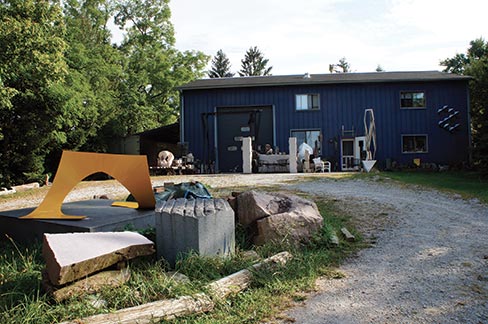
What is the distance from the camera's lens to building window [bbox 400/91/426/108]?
21594mm

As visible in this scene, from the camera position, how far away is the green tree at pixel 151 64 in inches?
1049

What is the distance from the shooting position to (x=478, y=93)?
1797cm

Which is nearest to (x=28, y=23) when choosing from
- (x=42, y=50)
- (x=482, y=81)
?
(x=42, y=50)

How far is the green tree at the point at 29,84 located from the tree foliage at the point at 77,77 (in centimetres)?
3

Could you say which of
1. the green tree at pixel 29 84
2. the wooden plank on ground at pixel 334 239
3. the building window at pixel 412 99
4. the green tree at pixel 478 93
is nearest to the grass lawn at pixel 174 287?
the wooden plank on ground at pixel 334 239

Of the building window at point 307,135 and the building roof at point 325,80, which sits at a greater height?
the building roof at point 325,80

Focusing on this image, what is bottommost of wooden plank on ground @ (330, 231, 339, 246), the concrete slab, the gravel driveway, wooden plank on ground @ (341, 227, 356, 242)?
the gravel driveway

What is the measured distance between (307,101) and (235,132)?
4.81 metres

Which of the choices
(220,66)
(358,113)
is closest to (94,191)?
(358,113)

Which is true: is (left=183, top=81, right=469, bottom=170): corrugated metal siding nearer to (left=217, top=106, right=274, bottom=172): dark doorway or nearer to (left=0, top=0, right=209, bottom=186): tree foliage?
(left=217, top=106, right=274, bottom=172): dark doorway

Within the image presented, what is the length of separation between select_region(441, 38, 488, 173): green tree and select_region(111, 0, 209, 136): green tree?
2018 cm

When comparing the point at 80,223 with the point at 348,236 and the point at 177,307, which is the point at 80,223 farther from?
the point at 348,236

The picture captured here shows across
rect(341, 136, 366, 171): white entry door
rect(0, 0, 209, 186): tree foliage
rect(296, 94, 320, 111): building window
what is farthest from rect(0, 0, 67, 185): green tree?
rect(341, 136, 366, 171): white entry door

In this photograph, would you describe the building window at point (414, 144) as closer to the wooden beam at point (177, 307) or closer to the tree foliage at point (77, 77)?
the tree foliage at point (77, 77)
